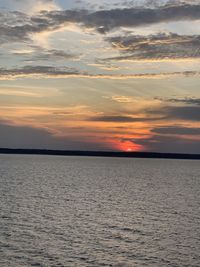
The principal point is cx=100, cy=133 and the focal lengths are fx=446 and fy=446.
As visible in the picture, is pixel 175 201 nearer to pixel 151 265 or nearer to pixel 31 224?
pixel 31 224

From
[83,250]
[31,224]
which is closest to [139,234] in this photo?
[83,250]

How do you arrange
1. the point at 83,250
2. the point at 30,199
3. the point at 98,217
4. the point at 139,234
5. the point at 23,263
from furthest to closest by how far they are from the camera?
1. the point at 30,199
2. the point at 98,217
3. the point at 139,234
4. the point at 83,250
5. the point at 23,263

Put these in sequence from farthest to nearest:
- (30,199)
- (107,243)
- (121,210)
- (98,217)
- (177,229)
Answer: (30,199) < (121,210) < (98,217) < (177,229) < (107,243)

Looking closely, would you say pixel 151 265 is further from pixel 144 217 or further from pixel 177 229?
pixel 144 217

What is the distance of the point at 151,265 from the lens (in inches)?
1535

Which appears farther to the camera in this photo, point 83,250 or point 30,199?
point 30,199

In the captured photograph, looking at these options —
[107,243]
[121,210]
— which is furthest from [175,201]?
[107,243]

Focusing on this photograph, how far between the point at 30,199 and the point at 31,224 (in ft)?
94.4

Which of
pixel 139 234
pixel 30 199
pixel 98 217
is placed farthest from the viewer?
pixel 30 199

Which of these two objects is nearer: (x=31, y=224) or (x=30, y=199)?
(x=31, y=224)

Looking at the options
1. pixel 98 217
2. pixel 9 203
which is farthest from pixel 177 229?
pixel 9 203

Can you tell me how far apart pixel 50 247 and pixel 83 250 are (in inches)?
133

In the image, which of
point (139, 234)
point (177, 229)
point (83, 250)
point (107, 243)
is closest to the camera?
point (83, 250)

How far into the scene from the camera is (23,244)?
148 feet
